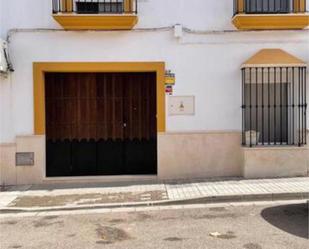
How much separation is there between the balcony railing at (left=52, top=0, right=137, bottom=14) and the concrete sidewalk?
384 cm

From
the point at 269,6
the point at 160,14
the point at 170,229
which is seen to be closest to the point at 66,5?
the point at 160,14

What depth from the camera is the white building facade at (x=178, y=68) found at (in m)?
10.7

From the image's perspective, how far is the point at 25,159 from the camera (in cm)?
1082

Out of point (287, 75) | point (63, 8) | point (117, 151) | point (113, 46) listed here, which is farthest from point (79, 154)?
point (287, 75)

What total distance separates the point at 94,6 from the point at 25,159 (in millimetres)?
3808

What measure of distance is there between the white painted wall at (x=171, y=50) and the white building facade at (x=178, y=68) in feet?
0.07

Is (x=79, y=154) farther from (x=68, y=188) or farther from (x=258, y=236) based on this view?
(x=258, y=236)

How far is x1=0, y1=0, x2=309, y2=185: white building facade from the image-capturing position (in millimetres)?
10703

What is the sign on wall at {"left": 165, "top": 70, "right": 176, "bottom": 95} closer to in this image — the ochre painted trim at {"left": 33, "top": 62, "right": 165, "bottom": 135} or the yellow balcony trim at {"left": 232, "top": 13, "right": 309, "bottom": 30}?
the ochre painted trim at {"left": 33, "top": 62, "right": 165, "bottom": 135}

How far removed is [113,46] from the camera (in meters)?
10.8

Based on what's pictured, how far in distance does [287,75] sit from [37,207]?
624 centimetres

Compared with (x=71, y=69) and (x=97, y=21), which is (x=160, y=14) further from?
(x=71, y=69)

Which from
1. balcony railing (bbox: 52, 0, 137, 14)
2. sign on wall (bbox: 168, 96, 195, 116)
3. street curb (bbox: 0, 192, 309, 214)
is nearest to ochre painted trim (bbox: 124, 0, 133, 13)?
balcony railing (bbox: 52, 0, 137, 14)

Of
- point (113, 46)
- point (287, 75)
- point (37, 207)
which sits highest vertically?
point (113, 46)
